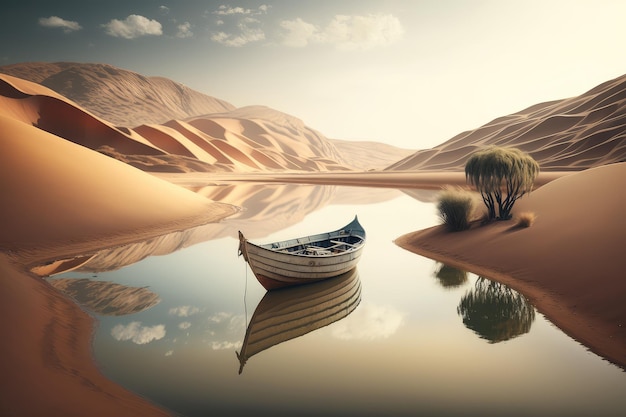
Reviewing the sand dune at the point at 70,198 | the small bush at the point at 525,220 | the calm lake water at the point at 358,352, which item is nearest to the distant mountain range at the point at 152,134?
the sand dune at the point at 70,198

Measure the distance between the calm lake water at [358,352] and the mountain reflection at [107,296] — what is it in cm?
8

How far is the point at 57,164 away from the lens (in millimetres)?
21828

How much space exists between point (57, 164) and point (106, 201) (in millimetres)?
3876

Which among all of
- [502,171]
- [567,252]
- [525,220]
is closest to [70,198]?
[502,171]

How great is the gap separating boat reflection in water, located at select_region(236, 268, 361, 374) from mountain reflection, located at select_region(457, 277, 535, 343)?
3.01 m

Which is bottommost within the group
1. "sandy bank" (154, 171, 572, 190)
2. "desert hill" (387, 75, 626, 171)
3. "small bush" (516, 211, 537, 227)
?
"small bush" (516, 211, 537, 227)

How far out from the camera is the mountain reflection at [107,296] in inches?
400

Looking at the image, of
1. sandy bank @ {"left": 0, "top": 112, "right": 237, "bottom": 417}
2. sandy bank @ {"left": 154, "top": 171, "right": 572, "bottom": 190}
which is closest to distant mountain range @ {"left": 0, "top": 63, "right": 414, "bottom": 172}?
sandy bank @ {"left": 154, "top": 171, "right": 572, "bottom": 190}

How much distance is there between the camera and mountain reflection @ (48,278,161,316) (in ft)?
33.3

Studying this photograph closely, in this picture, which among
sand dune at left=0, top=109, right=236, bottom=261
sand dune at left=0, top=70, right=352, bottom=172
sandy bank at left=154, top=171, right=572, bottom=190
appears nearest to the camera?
sand dune at left=0, top=109, right=236, bottom=261

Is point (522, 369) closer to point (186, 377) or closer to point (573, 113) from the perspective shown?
point (186, 377)

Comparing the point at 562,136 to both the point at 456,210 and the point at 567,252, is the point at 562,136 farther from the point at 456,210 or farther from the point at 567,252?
the point at 567,252

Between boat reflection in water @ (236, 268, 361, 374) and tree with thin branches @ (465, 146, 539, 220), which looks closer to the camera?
boat reflection in water @ (236, 268, 361, 374)

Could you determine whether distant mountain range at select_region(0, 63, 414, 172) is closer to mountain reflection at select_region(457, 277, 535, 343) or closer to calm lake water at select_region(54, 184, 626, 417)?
calm lake water at select_region(54, 184, 626, 417)
